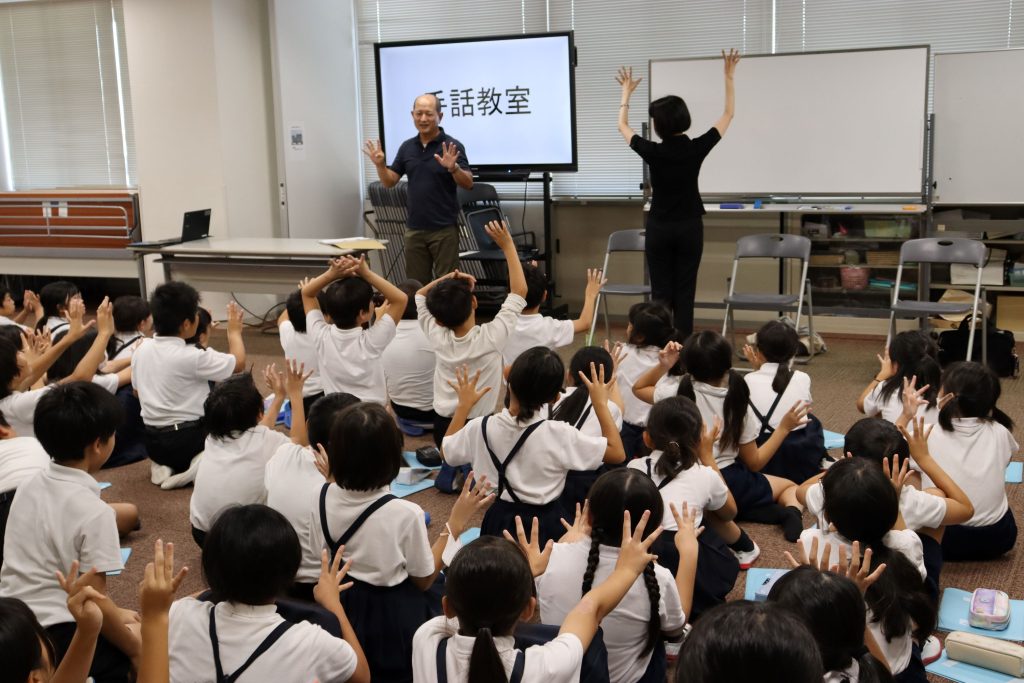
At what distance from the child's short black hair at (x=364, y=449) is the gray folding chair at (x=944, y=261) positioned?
3.70 meters

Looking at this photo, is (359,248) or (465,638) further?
(359,248)

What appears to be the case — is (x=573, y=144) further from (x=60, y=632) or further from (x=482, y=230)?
(x=60, y=632)

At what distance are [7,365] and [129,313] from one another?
119 centimetres

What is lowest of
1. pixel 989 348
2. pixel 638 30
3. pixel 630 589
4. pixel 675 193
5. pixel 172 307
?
pixel 989 348

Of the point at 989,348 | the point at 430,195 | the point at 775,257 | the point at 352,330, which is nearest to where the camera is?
the point at 352,330

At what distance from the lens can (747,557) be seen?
9.80ft

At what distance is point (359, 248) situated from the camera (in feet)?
19.1

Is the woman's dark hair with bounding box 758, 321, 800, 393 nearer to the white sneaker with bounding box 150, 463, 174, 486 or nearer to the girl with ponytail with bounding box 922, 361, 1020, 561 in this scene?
the girl with ponytail with bounding box 922, 361, 1020, 561

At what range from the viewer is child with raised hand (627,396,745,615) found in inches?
100.0

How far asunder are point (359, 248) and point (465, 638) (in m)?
4.50

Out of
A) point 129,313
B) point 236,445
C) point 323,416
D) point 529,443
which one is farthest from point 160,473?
point 529,443

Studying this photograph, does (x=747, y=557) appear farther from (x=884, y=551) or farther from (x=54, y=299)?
(x=54, y=299)

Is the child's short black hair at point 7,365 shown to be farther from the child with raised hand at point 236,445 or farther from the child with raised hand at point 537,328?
the child with raised hand at point 537,328

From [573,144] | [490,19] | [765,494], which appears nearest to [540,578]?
[765,494]
